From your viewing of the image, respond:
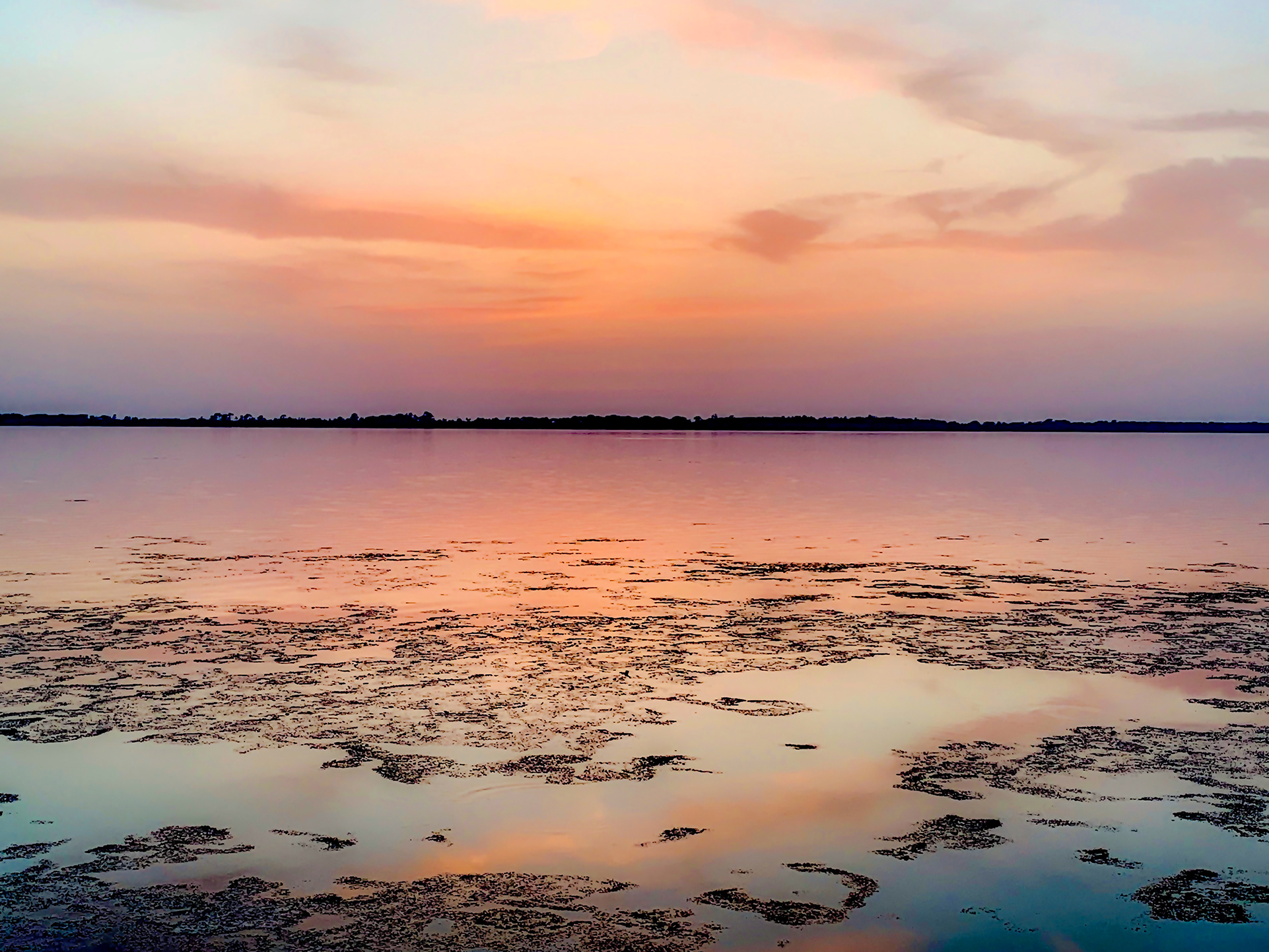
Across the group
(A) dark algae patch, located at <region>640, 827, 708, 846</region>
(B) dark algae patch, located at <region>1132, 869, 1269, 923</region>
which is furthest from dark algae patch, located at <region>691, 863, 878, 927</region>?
(B) dark algae patch, located at <region>1132, 869, 1269, 923</region>

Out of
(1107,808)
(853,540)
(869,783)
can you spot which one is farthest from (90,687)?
(853,540)

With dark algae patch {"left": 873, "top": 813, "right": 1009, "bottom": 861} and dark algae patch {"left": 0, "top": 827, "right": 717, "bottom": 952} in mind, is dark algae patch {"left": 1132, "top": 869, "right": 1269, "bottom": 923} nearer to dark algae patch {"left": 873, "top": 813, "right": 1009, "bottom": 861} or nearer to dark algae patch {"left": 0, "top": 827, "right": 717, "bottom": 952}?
dark algae patch {"left": 873, "top": 813, "right": 1009, "bottom": 861}

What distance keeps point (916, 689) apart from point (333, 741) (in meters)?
5.37

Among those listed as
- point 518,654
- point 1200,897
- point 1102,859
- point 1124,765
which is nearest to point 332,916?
point 1102,859

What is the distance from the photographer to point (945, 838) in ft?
22.9

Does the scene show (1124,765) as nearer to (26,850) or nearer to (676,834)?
(676,834)

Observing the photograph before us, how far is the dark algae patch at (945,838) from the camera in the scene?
6.80m

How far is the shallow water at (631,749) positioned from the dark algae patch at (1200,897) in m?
0.03

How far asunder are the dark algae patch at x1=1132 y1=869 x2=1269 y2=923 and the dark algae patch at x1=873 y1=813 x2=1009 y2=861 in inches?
36.4

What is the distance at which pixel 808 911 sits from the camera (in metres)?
5.97

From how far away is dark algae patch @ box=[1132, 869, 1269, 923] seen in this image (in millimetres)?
5938

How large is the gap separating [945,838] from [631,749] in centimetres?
260

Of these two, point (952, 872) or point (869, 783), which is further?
point (869, 783)

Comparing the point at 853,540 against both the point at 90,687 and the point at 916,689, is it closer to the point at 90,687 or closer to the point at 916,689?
the point at 916,689
